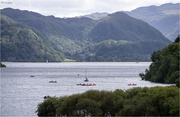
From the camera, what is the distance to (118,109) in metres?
63.7

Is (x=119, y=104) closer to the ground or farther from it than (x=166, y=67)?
closer to the ground

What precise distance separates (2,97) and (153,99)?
230 feet

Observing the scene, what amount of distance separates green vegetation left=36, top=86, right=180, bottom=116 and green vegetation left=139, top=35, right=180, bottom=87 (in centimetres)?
7821

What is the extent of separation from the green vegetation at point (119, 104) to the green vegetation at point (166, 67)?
78208mm

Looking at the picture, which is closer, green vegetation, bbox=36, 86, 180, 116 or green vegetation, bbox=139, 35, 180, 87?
green vegetation, bbox=36, 86, 180, 116

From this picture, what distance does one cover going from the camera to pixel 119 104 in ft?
208

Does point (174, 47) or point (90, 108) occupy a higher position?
point (174, 47)

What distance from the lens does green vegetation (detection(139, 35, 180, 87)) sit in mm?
148675

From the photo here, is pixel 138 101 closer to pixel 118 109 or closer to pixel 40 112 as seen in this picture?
pixel 118 109

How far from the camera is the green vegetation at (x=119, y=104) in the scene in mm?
60094

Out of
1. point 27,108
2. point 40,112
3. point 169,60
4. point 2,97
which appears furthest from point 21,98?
point 169,60

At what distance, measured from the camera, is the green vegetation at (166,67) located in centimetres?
14868

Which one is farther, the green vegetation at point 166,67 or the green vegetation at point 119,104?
the green vegetation at point 166,67

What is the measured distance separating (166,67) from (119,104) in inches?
3955
